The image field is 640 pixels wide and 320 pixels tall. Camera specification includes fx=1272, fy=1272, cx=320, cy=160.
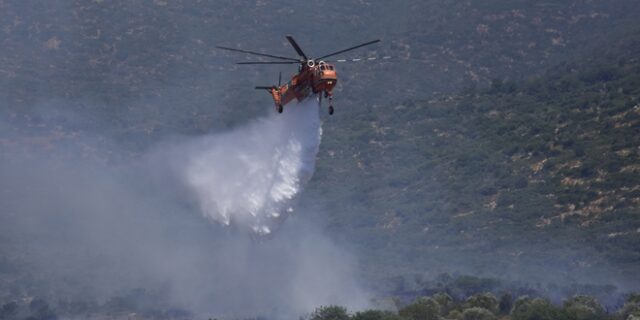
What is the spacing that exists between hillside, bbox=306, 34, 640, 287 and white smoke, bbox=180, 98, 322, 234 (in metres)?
30.4

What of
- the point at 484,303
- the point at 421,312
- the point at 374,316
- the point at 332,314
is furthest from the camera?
the point at 484,303

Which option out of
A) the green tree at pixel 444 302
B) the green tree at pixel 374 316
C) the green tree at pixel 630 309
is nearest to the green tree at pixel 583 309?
the green tree at pixel 630 309

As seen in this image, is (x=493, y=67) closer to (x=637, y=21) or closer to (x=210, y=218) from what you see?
(x=637, y=21)

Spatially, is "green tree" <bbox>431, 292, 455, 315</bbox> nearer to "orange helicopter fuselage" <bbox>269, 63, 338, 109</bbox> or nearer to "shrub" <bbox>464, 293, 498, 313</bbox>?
"shrub" <bbox>464, 293, 498, 313</bbox>

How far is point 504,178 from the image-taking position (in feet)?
374

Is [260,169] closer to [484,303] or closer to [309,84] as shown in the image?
[309,84]

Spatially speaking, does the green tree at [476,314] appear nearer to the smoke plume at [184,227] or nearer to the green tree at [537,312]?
the green tree at [537,312]

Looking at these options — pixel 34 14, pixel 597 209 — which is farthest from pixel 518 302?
pixel 34 14

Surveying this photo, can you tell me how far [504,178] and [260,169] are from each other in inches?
1966

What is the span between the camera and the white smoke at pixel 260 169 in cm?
6431

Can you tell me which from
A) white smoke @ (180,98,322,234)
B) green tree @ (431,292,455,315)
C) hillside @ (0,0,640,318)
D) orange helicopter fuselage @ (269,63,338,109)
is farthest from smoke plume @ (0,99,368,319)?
green tree @ (431,292,455,315)

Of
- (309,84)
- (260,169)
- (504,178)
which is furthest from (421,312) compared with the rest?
(504,178)

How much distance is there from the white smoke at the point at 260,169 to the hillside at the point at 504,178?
99.7 ft

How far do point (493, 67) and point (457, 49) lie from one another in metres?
5.25
